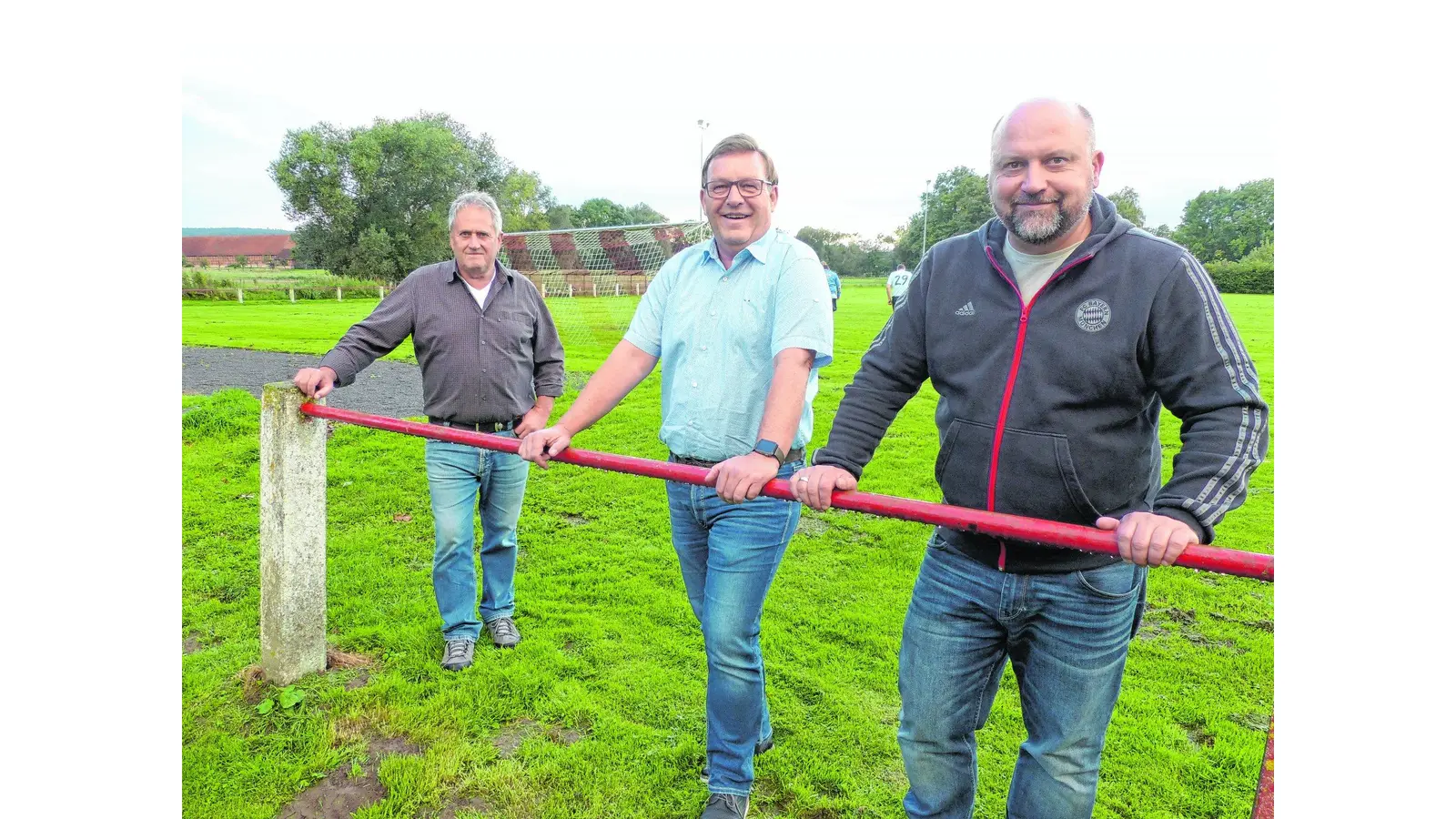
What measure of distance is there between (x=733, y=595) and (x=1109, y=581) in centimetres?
108

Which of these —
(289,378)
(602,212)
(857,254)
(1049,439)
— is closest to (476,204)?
(1049,439)

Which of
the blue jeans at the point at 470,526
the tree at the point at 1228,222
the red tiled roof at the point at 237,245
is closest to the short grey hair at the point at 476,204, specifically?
the blue jeans at the point at 470,526

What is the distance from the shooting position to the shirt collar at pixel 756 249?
8.82ft

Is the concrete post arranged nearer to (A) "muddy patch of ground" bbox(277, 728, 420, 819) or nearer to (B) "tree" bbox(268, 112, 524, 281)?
(A) "muddy patch of ground" bbox(277, 728, 420, 819)

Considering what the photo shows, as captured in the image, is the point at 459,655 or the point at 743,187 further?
the point at 459,655

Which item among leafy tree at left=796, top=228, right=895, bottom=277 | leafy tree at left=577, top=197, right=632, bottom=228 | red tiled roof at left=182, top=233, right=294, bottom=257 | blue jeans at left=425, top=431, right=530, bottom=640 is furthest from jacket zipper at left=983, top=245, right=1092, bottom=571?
red tiled roof at left=182, top=233, right=294, bottom=257

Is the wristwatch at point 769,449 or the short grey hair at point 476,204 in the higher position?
the short grey hair at point 476,204

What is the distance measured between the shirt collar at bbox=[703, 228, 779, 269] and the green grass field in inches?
70.9

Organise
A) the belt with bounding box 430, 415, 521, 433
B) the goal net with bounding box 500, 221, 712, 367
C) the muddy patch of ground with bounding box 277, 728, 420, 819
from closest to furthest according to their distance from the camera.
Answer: the muddy patch of ground with bounding box 277, 728, 420, 819 → the belt with bounding box 430, 415, 521, 433 → the goal net with bounding box 500, 221, 712, 367

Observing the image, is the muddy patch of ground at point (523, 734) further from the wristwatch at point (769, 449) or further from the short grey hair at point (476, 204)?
the short grey hair at point (476, 204)

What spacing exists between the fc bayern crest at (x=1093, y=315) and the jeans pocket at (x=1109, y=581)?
1.87 ft

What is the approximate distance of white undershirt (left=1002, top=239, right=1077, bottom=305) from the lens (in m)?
2.08

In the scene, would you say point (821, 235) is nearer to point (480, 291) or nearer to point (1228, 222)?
point (1228, 222)

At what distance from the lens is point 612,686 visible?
3.79 metres
